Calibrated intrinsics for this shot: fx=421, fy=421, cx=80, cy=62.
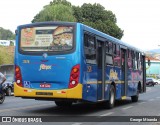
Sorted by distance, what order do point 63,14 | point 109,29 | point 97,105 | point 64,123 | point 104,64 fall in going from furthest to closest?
point 109,29 < point 63,14 < point 97,105 < point 104,64 < point 64,123

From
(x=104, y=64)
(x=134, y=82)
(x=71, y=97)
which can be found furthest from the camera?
(x=134, y=82)

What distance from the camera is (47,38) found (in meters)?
14.4

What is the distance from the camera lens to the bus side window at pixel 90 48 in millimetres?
14516

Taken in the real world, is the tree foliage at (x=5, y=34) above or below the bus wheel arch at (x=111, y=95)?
above

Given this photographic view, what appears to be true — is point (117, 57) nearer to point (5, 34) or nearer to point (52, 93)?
point (52, 93)

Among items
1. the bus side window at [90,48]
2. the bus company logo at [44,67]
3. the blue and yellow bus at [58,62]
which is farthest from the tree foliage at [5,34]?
the bus company logo at [44,67]

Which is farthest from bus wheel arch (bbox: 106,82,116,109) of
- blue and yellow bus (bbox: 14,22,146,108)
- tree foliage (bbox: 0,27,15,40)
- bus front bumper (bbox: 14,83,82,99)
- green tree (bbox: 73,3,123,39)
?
tree foliage (bbox: 0,27,15,40)

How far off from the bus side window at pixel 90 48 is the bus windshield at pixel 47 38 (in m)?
0.70

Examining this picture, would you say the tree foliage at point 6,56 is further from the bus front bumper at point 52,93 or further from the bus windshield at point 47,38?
the bus front bumper at point 52,93

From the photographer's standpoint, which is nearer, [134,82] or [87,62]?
[87,62]

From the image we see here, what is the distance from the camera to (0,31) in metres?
153

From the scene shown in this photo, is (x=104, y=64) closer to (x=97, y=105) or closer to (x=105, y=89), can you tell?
(x=105, y=89)

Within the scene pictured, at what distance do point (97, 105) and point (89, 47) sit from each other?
202 inches

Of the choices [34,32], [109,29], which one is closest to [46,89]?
[34,32]
